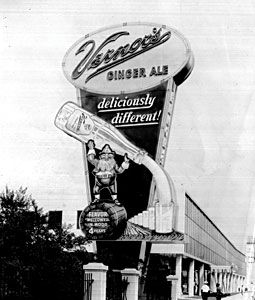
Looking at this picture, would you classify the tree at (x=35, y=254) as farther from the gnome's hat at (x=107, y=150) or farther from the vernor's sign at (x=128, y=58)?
the gnome's hat at (x=107, y=150)

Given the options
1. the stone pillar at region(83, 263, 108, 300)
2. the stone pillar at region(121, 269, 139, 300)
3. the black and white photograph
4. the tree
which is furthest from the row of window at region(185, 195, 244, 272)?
the stone pillar at region(83, 263, 108, 300)

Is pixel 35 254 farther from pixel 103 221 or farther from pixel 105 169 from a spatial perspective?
pixel 105 169

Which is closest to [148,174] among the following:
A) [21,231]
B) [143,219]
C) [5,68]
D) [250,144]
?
[143,219]

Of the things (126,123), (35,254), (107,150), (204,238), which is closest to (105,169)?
(107,150)

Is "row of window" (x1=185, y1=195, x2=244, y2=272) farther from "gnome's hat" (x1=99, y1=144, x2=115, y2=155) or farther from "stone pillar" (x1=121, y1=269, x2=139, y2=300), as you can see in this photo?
"stone pillar" (x1=121, y1=269, x2=139, y2=300)

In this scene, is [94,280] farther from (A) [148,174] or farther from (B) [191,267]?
(B) [191,267]

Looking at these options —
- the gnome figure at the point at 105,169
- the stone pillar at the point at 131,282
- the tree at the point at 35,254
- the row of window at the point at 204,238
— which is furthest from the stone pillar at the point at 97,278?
the row of window at the point at 204,238
